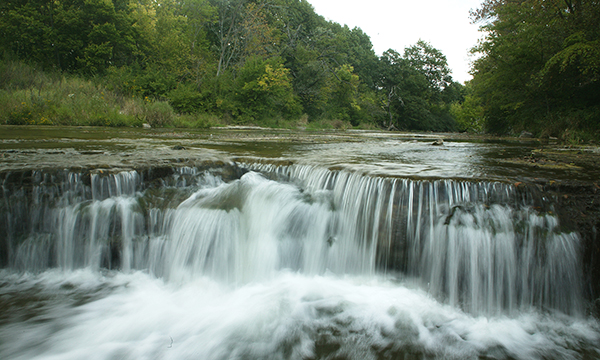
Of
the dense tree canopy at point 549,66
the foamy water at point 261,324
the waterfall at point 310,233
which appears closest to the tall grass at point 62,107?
the waterfall at point 310,233

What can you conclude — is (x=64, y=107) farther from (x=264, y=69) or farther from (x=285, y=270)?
(x=264, y=69)

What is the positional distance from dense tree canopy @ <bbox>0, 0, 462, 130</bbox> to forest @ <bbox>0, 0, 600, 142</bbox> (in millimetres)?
133

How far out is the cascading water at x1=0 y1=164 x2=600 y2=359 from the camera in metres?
2.78

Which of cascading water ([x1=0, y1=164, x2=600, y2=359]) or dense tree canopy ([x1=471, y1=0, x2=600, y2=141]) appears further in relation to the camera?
dense tree canopy ([x1=471, y1=0, x2=600, y2=141])

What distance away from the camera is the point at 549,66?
1186 cm

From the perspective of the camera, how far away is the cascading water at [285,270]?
2.78 m

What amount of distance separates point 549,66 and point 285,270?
12991mm

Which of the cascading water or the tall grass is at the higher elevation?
the tall grass

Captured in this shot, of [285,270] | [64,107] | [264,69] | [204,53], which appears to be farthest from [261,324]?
[204,53]

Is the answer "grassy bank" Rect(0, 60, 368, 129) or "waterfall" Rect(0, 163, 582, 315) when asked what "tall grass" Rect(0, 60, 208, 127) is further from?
"waterfall" Rect(0, 163, 582, 315)

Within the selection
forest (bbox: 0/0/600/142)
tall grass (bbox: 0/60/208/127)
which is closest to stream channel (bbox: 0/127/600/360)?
forest (bbox: 0/0/600/142)

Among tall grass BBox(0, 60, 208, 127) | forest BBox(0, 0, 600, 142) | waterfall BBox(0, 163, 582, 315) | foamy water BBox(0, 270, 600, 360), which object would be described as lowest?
foamy water BBox(0, 270, 600, 360)

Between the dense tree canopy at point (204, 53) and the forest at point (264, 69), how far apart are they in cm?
13

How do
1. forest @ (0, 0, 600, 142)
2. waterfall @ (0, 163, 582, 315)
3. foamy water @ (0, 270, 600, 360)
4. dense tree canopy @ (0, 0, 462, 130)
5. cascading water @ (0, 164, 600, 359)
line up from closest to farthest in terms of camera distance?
foamy water @ (0, 270, 600, 360) < cascading water @ (0, 164, 600, 359) < waterfall @ (0, 163, 582, 315) < forest @ (0, 0, 600, 142) < dense tree canopy @ (0, 0, 462, 130)
